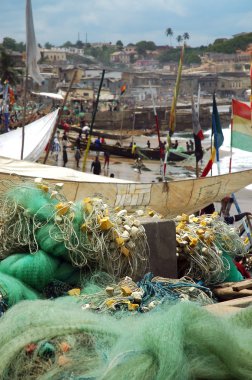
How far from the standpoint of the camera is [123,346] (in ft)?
9.71

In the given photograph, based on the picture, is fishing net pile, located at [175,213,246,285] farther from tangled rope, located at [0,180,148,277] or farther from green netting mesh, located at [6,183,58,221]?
green netting mesh, located at [6,183,58,221]

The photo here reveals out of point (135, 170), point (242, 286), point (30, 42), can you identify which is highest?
point (30, 42)

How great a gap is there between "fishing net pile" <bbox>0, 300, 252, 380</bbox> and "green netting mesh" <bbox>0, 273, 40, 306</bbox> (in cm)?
139

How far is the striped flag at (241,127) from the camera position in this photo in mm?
14945

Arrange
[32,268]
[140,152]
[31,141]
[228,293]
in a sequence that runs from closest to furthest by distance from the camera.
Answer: [32,268] → [228,293] → [31,141] → [140,152]

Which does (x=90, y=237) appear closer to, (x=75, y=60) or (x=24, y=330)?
(x=24, y=330)

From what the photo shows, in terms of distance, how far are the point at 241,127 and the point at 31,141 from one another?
189 inches

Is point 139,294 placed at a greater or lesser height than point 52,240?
lesser

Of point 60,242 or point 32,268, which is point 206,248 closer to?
point 60,242

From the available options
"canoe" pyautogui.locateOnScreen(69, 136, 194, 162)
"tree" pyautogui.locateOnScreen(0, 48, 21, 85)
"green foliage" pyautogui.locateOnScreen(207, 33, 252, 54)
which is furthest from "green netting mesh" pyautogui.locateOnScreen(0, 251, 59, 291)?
"green foliage" pyautogui.locateOnScreen(207, 33, 252, 54)

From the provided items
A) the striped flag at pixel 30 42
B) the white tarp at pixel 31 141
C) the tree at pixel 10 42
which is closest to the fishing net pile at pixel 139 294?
the striped flag at pixel 30 42

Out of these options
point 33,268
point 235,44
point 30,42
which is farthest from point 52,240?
point 235,44

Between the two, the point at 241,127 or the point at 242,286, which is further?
the point at 241,127

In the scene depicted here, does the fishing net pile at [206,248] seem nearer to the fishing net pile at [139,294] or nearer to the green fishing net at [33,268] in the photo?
the fishing net pile at [139,294]
